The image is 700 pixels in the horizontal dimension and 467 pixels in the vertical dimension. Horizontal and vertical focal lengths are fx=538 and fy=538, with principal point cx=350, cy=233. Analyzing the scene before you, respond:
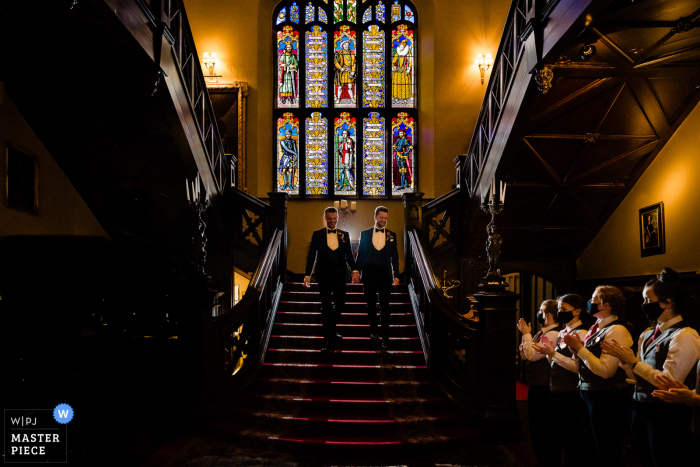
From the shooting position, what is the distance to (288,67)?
37.3 ft

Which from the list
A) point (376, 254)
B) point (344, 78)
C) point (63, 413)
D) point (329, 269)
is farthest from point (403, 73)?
point (63, 413)

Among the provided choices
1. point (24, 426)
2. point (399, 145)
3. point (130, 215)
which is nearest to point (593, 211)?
point (399, 145)

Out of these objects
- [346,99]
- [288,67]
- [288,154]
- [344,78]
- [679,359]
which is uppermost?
[288,67]

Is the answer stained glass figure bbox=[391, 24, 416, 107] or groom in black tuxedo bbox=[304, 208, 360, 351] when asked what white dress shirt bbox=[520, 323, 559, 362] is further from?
stained glass figure bbox=[391, 24, 416, 107]

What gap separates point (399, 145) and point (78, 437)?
8189 millimetres

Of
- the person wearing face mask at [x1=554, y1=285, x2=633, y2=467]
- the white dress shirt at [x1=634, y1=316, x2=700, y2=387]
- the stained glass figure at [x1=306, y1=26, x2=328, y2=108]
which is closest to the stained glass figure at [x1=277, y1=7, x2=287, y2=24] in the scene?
the stained glass figure at [x1=306, y1=26, x2=328, y2=108]

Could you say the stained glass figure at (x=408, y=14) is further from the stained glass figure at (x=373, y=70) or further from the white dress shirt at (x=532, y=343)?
the white dress shirt at (x=532, y=343)

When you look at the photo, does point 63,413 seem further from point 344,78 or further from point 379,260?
point 344,78

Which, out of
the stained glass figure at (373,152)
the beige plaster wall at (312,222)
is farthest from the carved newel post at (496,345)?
the stained glass figure at (373,152)

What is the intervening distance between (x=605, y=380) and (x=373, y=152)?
8.41 meters

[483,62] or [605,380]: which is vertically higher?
[483,62]

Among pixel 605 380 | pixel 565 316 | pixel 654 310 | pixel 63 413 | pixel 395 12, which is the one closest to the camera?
pixel 654 310

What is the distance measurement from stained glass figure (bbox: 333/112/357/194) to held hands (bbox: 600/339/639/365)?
841 cm

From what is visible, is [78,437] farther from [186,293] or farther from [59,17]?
[59,17]
